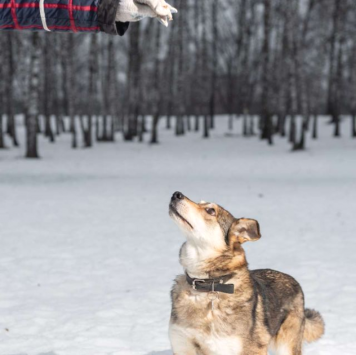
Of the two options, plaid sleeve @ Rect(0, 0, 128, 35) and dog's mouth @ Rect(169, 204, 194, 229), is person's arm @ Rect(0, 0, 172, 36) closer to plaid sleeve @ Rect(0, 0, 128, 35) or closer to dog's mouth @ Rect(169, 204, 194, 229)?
plaid sleeve @ Rect(0, 0, 128, 35)

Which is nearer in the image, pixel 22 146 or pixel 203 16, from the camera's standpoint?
pixel 22 146

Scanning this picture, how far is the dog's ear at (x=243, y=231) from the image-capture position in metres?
3.89

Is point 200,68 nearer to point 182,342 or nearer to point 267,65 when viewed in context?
point 267,65

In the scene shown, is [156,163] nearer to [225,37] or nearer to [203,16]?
[203,16]

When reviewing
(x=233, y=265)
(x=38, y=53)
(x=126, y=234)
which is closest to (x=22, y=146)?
(x=38, y=53)

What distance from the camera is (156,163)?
2317cm

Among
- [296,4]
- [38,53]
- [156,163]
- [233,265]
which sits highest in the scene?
[296,4]

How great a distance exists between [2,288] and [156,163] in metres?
16.1

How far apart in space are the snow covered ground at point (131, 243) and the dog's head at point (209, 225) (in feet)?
6.12

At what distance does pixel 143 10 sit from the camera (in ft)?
11.7

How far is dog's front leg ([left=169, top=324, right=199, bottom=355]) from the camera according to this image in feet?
12.5

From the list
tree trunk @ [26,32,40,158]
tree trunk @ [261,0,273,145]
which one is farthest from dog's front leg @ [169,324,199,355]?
tree trunk @ [261,0,273,145]

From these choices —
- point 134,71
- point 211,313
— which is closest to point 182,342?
point 211,313

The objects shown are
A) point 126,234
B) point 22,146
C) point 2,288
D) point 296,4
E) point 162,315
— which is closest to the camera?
point 162,315
